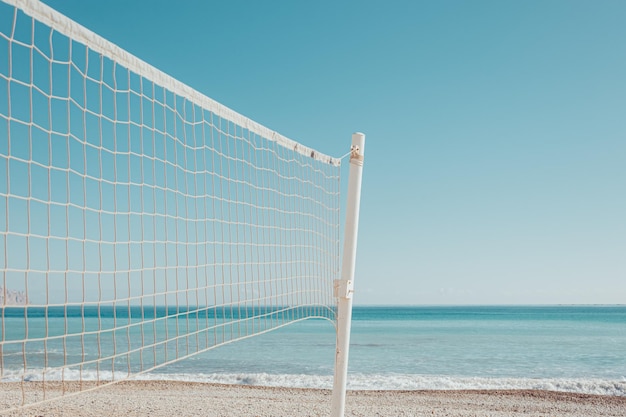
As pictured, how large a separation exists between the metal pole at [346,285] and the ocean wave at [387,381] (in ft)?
23.4

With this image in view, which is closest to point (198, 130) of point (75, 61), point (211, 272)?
point (211, 272)

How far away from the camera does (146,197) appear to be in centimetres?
420

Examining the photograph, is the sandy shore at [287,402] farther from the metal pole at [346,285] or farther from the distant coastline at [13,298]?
the distant coastline at [13,298]

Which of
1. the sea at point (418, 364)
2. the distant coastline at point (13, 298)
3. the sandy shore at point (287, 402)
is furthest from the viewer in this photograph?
the sea at point (418, 364)

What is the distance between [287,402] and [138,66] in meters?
6.39

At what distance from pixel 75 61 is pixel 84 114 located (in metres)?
0.28

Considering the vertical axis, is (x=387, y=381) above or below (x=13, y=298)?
below

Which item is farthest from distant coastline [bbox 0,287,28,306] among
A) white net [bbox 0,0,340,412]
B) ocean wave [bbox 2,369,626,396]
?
ocean wave [bbox 2,369,626,396]

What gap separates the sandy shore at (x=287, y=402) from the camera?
25.7 ft

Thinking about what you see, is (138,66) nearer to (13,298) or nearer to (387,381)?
(13,298)

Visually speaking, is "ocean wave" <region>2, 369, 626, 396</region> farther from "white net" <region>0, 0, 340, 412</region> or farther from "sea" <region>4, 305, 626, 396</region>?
"white net" <region>0, 0, 340, 412</region>

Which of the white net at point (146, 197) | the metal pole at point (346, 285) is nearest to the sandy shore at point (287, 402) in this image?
the white net at point (146, 197)

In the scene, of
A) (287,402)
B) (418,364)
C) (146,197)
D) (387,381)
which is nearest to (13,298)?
(146,197)

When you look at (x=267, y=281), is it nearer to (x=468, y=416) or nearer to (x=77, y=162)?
(x=77, y=162)
